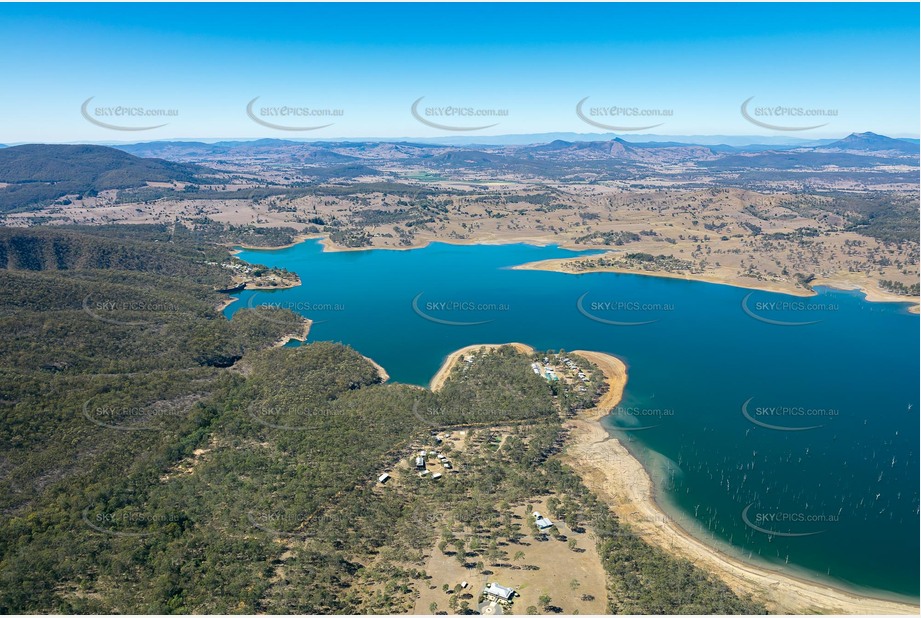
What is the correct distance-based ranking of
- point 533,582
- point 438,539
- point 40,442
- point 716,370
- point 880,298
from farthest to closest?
point 880,298 → point 716,370 → point 40,442 → point 438,539 → point 533,582

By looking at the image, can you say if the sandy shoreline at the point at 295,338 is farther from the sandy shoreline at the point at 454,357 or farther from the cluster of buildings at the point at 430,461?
the cluster of buildings at the point at 430,461

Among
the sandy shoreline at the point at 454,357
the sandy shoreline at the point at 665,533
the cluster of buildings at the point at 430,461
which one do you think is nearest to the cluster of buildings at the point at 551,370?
the sandy shoreline at the point at 454,357

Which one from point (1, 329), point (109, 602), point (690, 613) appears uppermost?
point (1, 329)

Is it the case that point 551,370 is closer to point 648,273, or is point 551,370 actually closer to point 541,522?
point 541,522

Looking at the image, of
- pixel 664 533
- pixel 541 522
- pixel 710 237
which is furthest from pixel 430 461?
pixel 710 237

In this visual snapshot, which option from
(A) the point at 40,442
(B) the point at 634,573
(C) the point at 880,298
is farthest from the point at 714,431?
(C) the point at 880,298

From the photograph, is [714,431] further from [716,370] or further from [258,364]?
[258,364]
